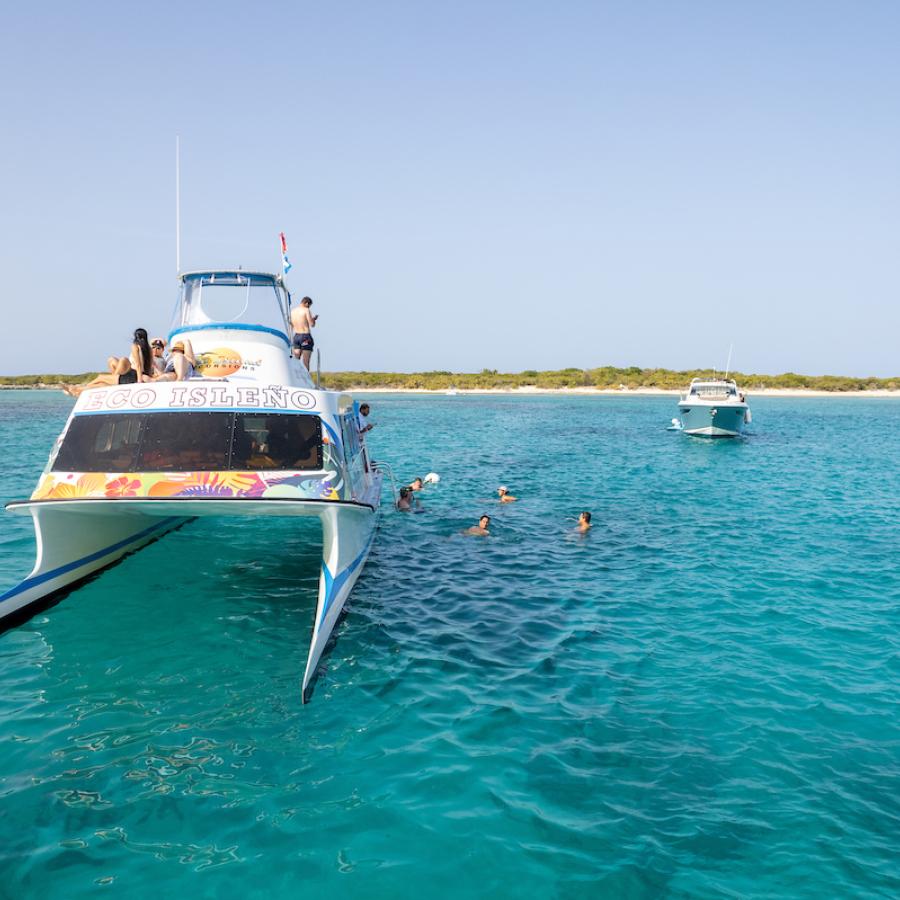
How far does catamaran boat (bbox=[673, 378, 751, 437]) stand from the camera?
4100cm

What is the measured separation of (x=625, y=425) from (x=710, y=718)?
165ft

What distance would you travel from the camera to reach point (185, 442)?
9953 mm

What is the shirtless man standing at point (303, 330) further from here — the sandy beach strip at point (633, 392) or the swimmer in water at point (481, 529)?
the sandy beach strip at point (633, 392)

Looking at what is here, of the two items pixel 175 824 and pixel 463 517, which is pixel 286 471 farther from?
pixel 463 517

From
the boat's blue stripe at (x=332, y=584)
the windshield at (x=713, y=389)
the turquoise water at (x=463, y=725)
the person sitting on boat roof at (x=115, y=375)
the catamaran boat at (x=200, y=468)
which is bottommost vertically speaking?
the turquoise water at (x=463, y=725)

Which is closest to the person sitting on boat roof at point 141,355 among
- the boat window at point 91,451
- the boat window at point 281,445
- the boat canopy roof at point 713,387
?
the boat window at point 91,451

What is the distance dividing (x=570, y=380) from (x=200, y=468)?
448ft

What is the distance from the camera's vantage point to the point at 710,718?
7.42 m

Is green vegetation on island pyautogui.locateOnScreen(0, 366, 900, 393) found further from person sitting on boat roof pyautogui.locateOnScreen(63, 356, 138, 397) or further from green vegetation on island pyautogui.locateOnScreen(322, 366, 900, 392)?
person sitting on boat roof pyautogui.locateOnScreen(63, 356, 138, 397)

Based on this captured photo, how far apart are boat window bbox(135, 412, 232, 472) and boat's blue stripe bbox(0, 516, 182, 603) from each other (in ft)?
8.04

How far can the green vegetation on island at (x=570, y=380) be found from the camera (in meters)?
131

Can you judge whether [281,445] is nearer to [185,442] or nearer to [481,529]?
[185,442]

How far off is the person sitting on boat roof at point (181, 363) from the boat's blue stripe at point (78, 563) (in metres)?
3.28

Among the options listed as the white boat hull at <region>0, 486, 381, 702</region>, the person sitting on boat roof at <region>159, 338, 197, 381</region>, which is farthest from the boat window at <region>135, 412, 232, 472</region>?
the person sitting on boat roof at <region>159, 338, 197, 381</region>
